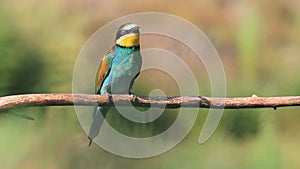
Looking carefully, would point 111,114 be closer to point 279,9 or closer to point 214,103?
point 214,103

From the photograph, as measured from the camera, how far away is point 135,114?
90 cm

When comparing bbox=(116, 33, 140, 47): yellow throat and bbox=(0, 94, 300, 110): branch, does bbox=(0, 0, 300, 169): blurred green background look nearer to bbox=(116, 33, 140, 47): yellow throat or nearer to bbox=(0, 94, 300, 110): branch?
bbox=(0, 94, 300, 110): branch

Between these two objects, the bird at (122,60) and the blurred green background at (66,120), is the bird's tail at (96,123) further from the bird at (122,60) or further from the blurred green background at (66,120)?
the bird at (122,60)

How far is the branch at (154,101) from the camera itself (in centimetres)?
80

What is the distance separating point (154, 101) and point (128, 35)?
57cm

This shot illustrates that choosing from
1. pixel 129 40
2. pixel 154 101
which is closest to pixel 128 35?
pixel 129 40

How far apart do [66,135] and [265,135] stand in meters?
0.23

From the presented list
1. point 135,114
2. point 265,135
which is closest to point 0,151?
point 135,114

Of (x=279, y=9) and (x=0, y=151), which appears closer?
(x=0, y=151)

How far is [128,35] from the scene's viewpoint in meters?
1.47

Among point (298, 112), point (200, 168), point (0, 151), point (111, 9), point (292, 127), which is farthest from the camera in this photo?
point (111, 9)

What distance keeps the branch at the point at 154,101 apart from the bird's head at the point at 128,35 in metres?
0.48

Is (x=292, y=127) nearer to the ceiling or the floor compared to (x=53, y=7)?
nearer to the floor

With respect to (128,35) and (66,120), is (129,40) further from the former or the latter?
(66,120)
